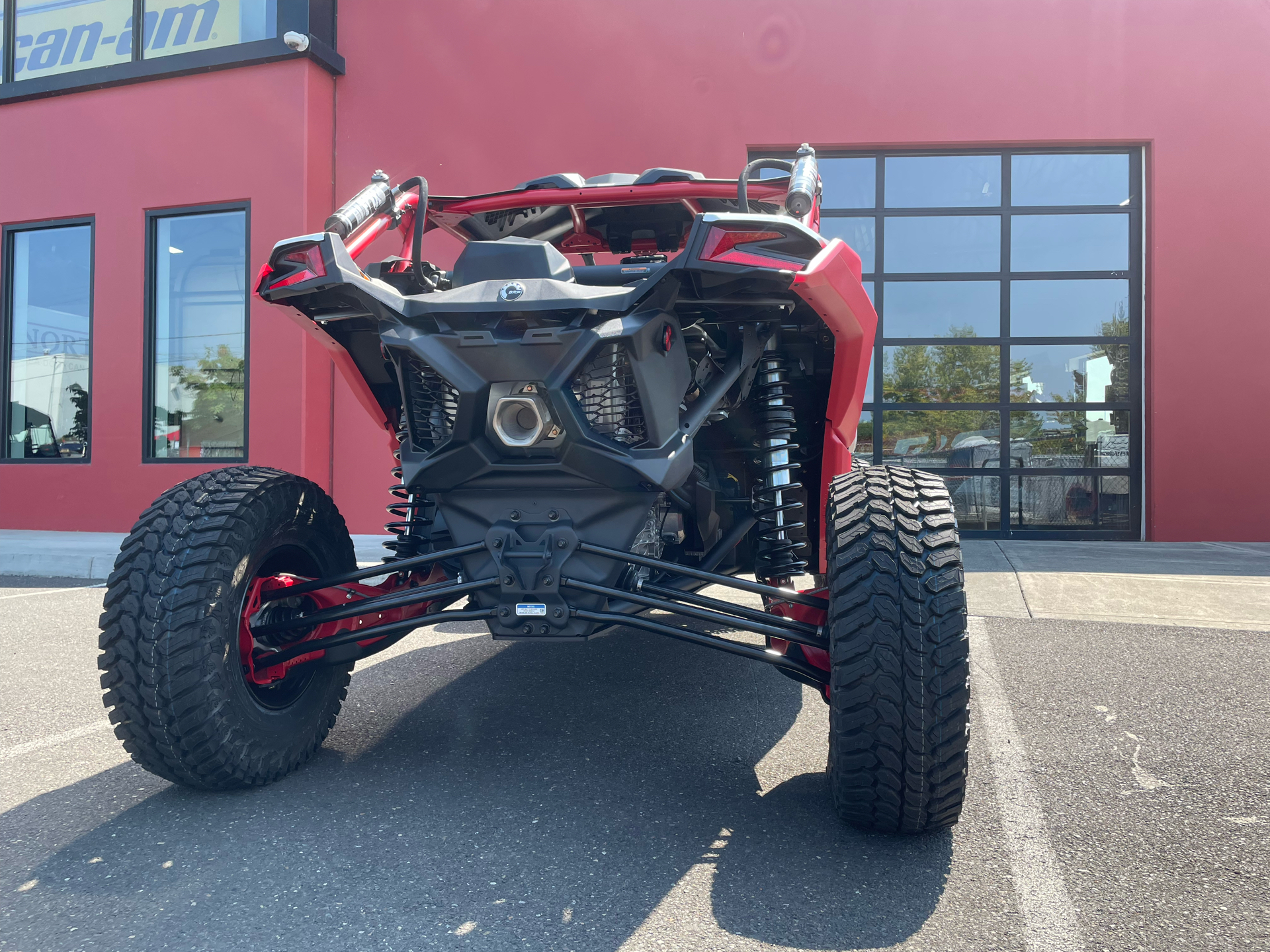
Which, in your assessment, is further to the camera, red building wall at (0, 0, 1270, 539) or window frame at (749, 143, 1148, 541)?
window frame at (749, 143, 1148, 541)

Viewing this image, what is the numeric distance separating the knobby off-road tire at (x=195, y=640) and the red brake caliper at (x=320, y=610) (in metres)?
0.06

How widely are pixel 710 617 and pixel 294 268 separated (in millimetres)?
1557

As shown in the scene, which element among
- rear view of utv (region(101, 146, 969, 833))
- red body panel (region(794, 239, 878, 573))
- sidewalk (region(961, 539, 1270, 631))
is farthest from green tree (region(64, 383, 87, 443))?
red body panel (region(794, 239, 878, 573))

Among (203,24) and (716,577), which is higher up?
(203,24)

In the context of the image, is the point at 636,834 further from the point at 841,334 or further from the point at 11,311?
the point at 11,311

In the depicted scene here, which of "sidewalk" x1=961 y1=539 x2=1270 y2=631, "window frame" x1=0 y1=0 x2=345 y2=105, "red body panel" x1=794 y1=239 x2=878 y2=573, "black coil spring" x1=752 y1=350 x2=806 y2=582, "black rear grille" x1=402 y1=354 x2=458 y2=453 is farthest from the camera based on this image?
"window frame" x1=0 y1=0 x2=345 y2=105

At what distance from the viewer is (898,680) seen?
6.79 ft

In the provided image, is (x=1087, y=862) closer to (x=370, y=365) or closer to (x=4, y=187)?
(x=370, y=365)

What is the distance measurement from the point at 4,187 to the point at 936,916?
39.9 feet

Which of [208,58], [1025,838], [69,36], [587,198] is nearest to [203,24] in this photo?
[208,58]

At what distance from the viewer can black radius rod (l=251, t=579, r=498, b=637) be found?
8.26 ft

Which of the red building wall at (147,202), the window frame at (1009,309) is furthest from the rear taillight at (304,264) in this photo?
the window frame at (1009,309)

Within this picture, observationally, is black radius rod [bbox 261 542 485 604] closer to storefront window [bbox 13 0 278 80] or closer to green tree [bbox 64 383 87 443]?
storefront window [bbox 13 0 278 80]

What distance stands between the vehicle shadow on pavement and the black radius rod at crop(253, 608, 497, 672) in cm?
37
